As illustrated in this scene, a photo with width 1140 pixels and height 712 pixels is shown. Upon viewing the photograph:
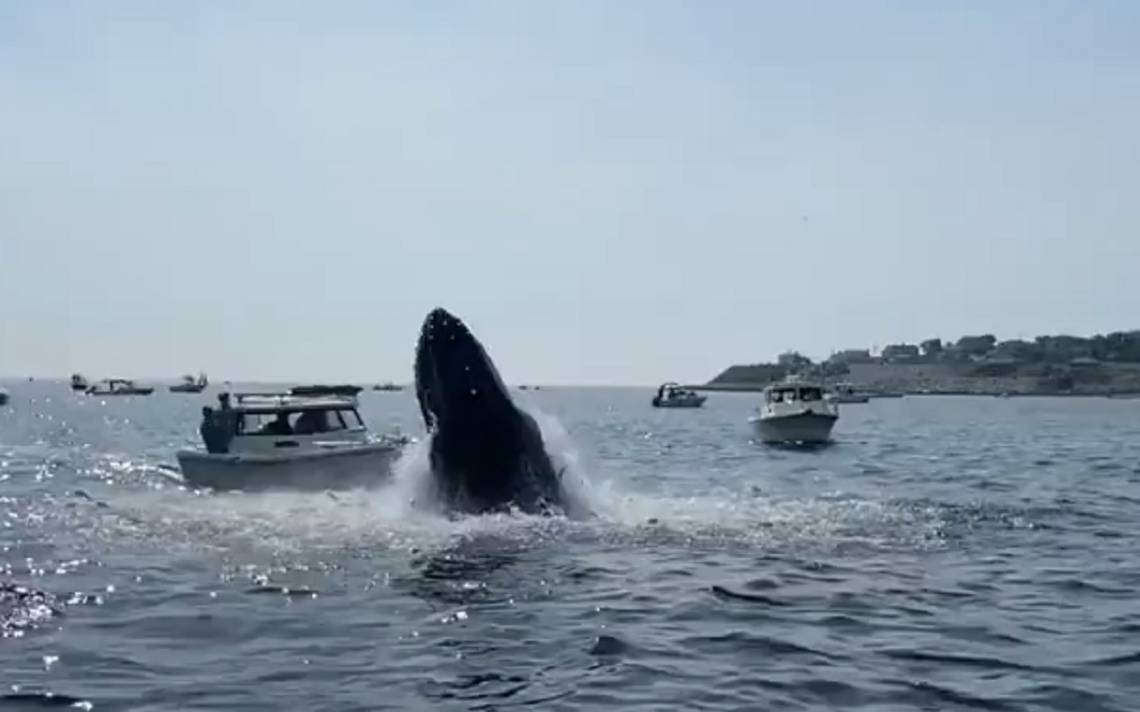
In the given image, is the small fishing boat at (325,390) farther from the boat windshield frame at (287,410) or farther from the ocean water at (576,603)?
the ocean water at (576,603)

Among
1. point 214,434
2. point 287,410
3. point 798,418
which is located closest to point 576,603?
point 287,410

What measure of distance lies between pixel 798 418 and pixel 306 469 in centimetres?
3466

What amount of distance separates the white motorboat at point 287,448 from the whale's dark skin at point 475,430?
1060 centimetres

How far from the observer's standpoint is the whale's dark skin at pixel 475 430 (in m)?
18.8

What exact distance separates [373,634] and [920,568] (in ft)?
23.6

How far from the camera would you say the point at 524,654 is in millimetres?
11289

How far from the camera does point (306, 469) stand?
29547mm

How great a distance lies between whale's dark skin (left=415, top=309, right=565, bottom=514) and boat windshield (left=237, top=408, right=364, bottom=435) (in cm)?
1345

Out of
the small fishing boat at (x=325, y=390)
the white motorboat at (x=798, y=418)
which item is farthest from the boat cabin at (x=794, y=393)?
the small fishing boat at (x=325, y=390)

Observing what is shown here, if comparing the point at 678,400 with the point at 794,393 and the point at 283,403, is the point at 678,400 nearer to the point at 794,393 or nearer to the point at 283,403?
the point at 794,393

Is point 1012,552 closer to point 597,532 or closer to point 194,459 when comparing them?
point 597,532

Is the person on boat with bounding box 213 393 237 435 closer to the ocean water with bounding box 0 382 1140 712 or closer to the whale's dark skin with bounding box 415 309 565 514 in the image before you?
the ocean water with bounding box 0 382 1140 712

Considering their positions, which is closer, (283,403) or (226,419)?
(226,419)

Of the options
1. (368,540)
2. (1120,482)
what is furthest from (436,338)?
(1120,482)
